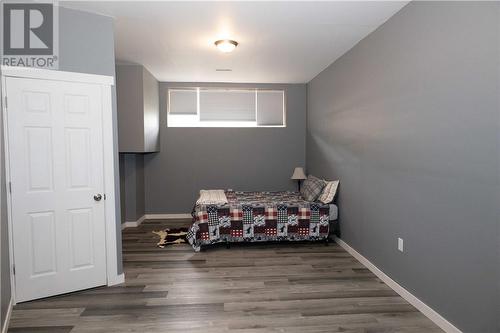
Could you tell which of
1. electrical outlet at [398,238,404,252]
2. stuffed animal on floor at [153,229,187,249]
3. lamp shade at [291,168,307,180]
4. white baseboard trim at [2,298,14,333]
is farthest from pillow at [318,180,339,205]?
white baseboard trim at [2,298,14,333]

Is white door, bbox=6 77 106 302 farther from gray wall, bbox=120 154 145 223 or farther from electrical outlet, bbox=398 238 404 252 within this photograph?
electrical outlet, bbox=398 238 404 252

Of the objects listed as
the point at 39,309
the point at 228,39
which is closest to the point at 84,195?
the point at 39,309

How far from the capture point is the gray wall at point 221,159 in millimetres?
6141

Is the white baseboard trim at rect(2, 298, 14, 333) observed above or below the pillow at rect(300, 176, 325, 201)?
below

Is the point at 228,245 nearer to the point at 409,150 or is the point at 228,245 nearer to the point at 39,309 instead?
the point at 39,309

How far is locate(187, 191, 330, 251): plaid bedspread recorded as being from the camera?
4.18 meters

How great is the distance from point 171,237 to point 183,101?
287 cm

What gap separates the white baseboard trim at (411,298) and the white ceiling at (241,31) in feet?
8.80

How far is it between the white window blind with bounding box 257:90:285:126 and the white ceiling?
1.22 metres

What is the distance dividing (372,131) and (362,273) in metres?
1.63

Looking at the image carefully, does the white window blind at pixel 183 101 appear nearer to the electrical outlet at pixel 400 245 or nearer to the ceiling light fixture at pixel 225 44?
the ceiling light fixture at pixel 225 44

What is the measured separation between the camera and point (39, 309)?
2.65 m

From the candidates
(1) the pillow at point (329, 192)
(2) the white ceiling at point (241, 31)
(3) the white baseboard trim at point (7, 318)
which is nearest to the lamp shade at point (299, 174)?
(1) the pillow at point (329, 192)

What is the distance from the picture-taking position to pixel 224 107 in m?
6.27
